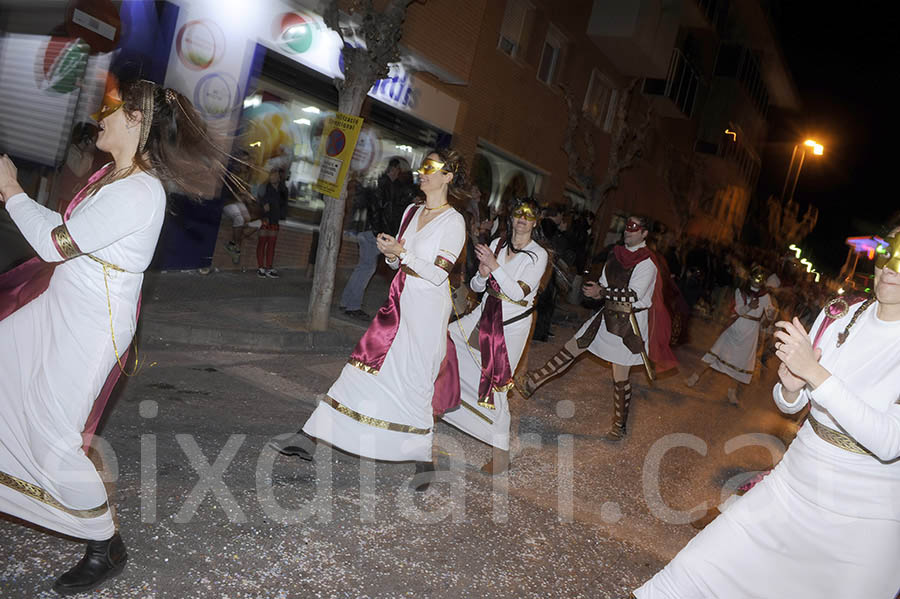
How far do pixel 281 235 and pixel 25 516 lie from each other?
10.1 meters

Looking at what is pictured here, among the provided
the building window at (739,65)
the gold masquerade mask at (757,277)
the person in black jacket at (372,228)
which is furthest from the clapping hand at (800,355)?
the building window at (739,65)

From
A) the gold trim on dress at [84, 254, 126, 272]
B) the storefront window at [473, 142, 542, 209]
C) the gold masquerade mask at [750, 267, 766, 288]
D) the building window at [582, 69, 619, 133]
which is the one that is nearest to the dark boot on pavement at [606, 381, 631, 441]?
the gold masquerade mask at [750, 267, 766, 288]

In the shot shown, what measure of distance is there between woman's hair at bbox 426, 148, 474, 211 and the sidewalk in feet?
Result: 10.1

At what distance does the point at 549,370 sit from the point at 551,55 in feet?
44.9

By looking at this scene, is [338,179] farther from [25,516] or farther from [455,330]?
[25,516]

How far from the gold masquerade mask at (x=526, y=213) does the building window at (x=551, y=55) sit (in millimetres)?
13944

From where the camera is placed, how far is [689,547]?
2.57 meters

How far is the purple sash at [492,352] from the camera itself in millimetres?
5191

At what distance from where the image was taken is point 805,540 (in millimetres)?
2416

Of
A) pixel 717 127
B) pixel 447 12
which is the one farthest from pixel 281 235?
pixel 717 127

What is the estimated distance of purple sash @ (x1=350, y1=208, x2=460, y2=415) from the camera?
4.48m

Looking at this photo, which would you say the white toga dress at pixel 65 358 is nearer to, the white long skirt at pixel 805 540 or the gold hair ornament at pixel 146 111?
the gold hair ornament at pixel 146 111

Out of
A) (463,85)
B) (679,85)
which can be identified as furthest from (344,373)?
(679,85)

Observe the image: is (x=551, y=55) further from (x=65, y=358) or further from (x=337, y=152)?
(x=65, y=358)
